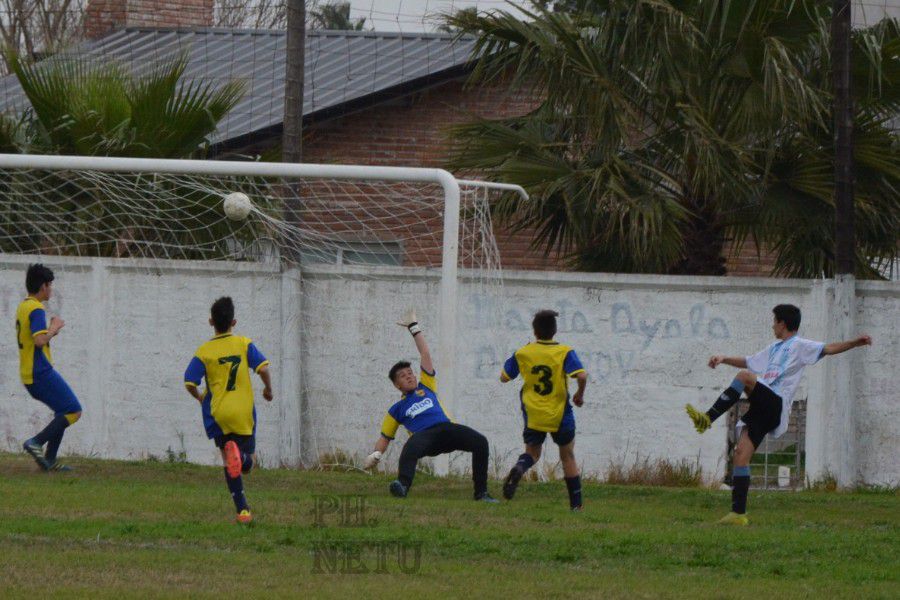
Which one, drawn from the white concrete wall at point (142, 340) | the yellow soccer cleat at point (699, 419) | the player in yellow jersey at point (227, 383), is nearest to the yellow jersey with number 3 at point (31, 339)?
the white concrete wall at point (142, 340)

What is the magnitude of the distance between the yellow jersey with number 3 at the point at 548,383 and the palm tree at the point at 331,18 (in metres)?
13.5

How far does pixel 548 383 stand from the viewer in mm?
10672

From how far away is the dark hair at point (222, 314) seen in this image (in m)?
9.66

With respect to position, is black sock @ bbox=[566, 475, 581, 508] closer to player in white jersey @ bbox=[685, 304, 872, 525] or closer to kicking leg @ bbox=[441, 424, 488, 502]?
kicking leg @ bbox=[441, 424, 488, 502]

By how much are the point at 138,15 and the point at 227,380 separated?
14.6m

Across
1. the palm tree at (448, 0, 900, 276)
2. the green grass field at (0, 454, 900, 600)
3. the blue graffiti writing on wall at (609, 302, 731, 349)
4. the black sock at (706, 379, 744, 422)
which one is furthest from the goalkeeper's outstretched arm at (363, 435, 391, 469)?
the palm tree at (448, 0, 900, 276)

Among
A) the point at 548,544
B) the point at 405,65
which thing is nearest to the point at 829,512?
the point at 548,544

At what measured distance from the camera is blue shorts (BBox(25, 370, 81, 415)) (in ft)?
38.7

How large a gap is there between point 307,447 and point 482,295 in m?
2.23

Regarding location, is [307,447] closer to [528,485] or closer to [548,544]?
[528,485]

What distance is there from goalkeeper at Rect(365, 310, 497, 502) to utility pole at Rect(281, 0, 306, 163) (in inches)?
158

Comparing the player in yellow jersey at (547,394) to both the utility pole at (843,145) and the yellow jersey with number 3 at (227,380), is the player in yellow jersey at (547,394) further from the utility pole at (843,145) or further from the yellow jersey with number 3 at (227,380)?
the utility pole at (843,145)

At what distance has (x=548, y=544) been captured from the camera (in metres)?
8.64

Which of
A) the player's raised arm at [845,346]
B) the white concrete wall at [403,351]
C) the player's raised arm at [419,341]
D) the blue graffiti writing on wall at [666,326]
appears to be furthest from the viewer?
the blue graffiti writing on wall at [666,326]
